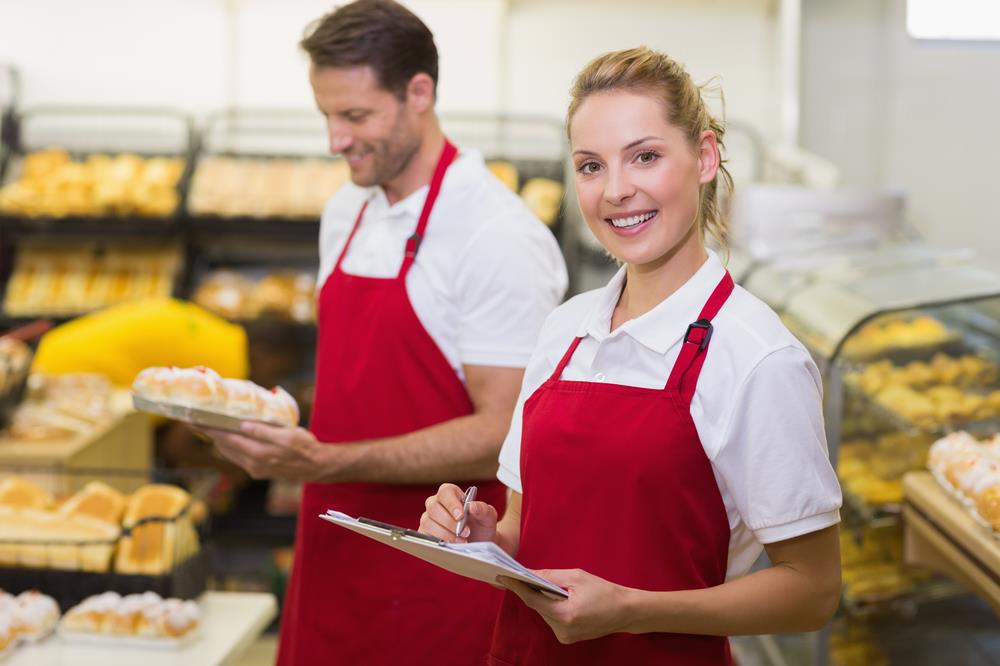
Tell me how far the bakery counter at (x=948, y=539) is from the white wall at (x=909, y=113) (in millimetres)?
1816

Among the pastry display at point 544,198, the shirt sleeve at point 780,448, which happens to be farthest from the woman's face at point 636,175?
the pastry display at point 544,198

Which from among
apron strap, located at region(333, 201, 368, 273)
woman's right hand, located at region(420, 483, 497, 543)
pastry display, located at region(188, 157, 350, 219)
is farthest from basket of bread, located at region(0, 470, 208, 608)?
pastry display, located at region(188, 157, 350, 219)

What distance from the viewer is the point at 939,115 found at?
4758 mm

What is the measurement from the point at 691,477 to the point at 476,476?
774mm

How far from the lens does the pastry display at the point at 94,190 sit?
5.32 meters

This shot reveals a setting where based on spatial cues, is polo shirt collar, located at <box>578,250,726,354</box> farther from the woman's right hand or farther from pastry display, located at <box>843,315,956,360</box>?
pastry display, located at <box>843,315,956,360</box>

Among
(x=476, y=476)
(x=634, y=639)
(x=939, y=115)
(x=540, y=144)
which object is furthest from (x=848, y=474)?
(x=540, y=144)

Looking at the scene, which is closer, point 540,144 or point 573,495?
point 573,495

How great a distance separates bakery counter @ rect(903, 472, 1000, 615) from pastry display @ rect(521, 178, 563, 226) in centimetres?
287

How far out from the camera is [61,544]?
7.88 feet

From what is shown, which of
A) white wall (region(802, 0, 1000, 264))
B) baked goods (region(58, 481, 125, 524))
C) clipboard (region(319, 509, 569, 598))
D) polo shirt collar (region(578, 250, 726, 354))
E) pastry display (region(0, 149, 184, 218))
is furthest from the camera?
pastry display (region(0, 149, 184, 218))

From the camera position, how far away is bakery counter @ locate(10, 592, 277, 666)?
2221 millimetres

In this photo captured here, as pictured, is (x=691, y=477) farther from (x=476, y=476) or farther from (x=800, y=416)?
(x=476, y=476)

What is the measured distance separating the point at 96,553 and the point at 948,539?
1.78 meters
